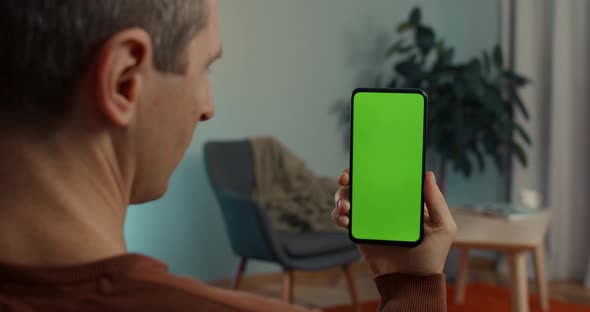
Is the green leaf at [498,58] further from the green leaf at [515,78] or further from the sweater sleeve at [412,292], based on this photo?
the sweater sleeve at [412,292]

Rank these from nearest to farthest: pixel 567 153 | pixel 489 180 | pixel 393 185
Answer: pixel 393 185
pixel 567 153
pixel 489 180

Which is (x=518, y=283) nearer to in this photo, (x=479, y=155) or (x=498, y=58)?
(x=479, y=155)

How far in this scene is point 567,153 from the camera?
434cm

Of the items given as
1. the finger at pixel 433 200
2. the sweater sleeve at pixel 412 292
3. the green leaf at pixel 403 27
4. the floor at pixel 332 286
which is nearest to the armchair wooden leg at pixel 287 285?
the floor at pixel 332 286

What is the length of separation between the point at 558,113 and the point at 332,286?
1608mm

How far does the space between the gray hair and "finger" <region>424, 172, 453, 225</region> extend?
42 cm

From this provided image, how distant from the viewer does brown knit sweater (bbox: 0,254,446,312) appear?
429 mm

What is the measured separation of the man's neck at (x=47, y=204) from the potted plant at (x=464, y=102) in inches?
149

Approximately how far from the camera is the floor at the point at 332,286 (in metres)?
3.94

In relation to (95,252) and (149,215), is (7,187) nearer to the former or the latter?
(95,252)

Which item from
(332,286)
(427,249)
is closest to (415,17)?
(332,286)

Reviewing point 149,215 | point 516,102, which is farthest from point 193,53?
point 516,102

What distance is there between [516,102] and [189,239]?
6.55 feet

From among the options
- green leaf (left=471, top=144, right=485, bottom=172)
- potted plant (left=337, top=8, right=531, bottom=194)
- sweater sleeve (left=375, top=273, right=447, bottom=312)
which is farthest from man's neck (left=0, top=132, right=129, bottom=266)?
green leaf (left=471, top=144, right=485, bottom=172)
